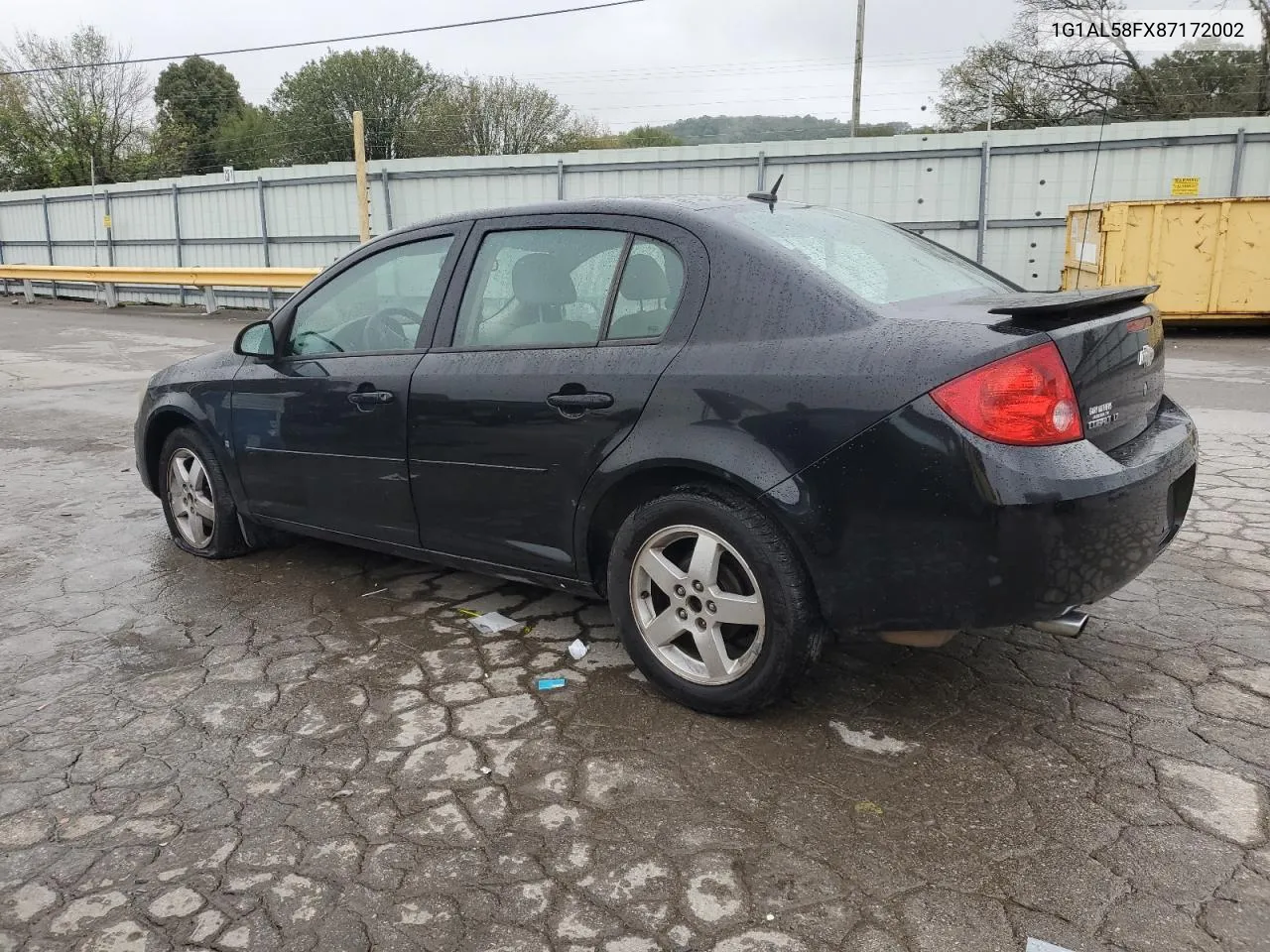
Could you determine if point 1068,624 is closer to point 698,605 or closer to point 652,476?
point 698,605

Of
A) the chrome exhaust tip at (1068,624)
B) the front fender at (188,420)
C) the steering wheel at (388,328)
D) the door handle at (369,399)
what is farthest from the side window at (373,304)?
the chrome exhaust tip at (1068,624)

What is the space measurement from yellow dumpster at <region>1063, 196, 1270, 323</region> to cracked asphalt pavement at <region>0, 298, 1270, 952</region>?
10.6 meters

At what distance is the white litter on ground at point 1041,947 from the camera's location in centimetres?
208

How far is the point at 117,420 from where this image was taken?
8.95m

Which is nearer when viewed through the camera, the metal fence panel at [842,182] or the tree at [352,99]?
the metal fence panel at [842,182]

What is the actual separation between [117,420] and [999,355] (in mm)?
8437

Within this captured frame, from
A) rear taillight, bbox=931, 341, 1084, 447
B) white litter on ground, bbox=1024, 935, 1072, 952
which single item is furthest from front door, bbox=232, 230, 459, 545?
white litter on ground, bbox=1024, 935, 1072, 952

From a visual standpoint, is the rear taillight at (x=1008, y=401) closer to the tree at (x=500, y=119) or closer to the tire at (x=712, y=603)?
the tire at (x=712, y=603)

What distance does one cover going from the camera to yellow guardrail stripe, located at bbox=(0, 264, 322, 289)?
18.6 m

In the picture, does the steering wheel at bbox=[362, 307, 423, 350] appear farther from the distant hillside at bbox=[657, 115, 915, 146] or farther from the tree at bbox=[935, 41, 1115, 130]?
the tree at bbox=[935, 41, 1115, 130]

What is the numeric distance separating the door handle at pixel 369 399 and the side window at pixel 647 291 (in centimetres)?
103

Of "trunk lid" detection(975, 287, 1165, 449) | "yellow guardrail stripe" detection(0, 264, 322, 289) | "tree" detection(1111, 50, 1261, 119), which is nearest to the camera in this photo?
"trunk lid" detection(975, 287, 1165, 449)

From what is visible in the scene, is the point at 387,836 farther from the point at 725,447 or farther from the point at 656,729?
the point at 725,447

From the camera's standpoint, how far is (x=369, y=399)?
3.87 metres
